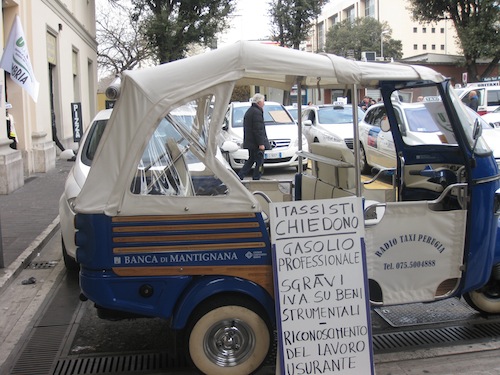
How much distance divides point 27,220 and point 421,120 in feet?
20.5

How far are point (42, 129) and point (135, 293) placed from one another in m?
12.2

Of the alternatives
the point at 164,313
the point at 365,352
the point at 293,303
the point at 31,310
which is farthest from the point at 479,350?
the point at 31,310

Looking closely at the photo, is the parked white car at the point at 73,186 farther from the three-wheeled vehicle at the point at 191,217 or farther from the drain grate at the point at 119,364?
the three-wheeled vehicle at the point at 191,217

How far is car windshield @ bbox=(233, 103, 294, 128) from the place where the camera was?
1470 cm

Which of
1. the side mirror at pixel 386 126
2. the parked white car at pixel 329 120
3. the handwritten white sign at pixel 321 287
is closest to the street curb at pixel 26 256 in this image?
the handwritten white sign at pixel 321 287

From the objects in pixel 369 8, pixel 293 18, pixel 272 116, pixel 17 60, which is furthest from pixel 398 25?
pixel 17 60

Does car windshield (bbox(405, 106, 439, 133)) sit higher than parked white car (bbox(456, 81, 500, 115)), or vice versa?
parked white car (bbox(456, 81, 500, 115))

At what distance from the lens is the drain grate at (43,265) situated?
671 cm

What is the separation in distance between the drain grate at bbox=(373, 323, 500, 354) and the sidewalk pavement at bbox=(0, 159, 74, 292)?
3735 millimetres

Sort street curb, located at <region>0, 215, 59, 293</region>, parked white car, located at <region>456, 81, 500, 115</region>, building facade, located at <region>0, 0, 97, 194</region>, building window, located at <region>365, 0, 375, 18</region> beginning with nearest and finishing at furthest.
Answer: street curb, located at <region>0, 215, 59, 293</region>
building facade, located at <region>0, 0, 97, 194</region>
parked white car, located at <region>456, 81, 500, 115</region>
building window, located at <region>365, 0, 375, 18</region>

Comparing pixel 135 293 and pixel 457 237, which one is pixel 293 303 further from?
pixel 457 237

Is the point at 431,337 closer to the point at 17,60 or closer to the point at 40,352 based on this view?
the point at 40,352

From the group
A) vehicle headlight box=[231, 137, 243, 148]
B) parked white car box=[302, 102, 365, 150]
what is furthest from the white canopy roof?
vehicle headlight box=[231, 137, 243, 148]

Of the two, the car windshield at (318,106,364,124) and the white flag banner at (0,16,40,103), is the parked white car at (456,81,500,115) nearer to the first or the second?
the car windshield at (318,106,364,124)
